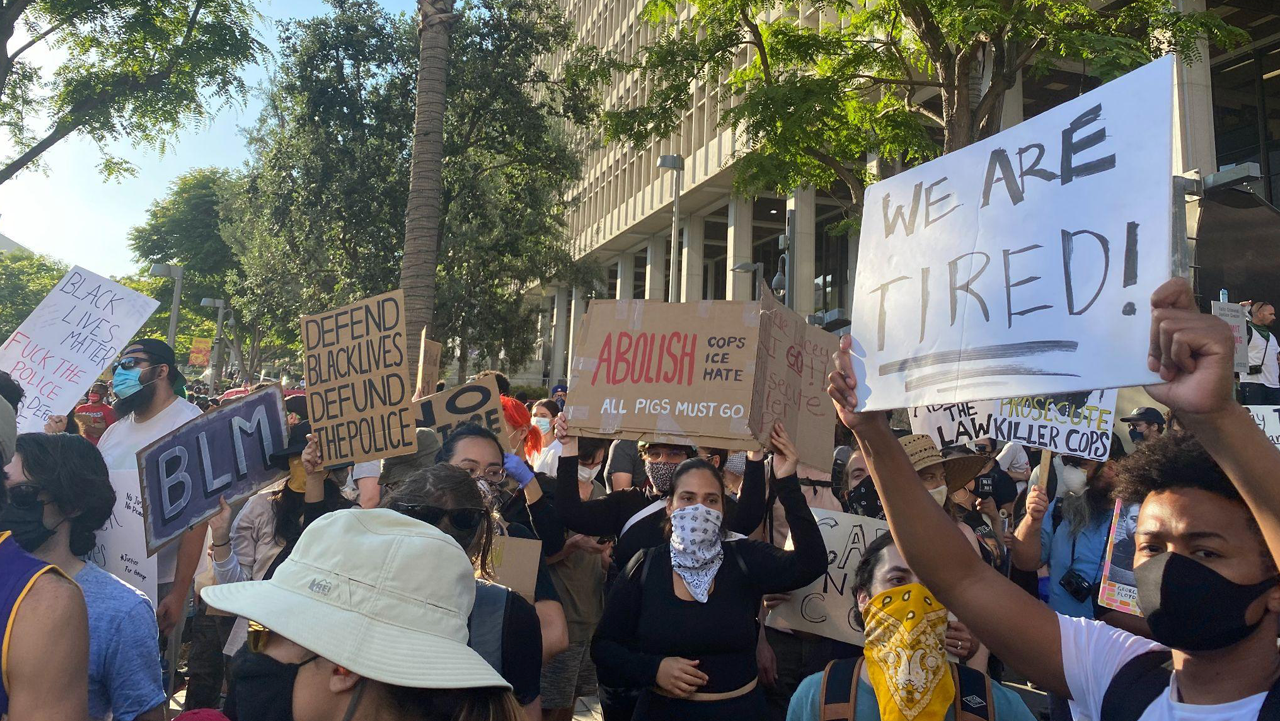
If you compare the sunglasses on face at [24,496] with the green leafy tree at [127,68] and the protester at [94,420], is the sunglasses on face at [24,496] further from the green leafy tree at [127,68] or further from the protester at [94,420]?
the green leafy tree at [127,68]

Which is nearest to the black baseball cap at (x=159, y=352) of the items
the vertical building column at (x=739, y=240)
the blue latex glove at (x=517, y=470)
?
the blue latex glove at (x=517, y=470)

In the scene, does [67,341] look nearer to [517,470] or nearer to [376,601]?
[517,470]

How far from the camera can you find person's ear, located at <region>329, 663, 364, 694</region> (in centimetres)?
179

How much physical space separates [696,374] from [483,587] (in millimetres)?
2081

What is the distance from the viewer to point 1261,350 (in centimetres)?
1030

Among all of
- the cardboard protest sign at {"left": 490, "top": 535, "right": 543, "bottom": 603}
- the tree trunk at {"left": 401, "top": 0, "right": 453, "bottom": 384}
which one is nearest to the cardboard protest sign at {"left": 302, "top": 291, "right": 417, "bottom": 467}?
the cardboard protest sign at {"left": 490, "top": 535, "right": 543, "bottom": 603}

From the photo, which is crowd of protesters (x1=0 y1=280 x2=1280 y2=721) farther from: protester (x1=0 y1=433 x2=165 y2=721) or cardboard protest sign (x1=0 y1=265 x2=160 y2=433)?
cardboard protest sign (x1=0 y1=265 x2=160 y2=433)

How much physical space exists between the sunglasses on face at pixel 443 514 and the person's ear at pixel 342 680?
1.39 m

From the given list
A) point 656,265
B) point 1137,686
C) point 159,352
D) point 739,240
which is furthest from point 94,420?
point 656,265

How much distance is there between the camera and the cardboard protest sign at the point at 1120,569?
11.7ft

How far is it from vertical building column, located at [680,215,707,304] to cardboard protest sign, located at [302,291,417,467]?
2890 centimetres

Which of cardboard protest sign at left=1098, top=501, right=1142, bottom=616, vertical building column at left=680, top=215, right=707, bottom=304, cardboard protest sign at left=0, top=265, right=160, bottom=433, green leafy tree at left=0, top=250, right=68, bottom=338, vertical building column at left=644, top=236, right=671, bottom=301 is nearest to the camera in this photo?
cardboard protest sign at left=1098, top=501, right=1142, bottom=616

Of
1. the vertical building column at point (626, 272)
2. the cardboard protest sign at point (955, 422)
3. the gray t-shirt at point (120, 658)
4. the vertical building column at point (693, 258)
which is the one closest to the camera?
the gray t-shirt at point (120, 658)

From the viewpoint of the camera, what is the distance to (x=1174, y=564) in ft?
6.29
